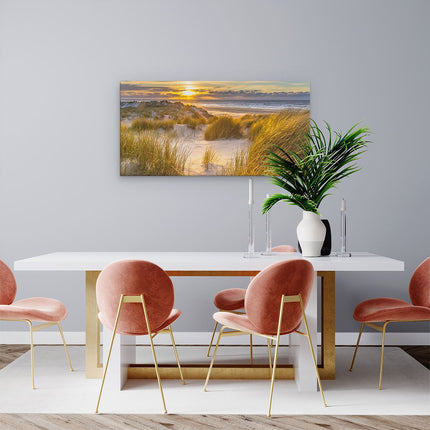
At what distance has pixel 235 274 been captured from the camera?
111 inches

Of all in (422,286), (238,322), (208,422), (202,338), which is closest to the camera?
(208,422)

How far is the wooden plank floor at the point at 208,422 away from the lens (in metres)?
2.28

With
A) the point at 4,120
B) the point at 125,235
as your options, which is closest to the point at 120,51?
the point at 4,120

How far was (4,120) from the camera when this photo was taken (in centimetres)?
404

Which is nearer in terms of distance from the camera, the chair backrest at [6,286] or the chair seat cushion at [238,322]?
the chair seat cushion at [238,322]

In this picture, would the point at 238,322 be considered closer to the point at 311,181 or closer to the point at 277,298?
the point at 277,298

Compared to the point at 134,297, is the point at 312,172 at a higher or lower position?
higher

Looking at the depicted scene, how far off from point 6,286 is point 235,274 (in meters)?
1.46

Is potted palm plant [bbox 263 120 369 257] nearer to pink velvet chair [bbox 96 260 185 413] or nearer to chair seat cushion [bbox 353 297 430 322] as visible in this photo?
chair seat cushion [bbox 353 297 430 322]

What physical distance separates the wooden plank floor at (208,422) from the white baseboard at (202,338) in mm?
1544

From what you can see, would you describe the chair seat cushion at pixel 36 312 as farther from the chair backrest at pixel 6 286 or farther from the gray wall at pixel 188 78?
the gray wall at pixel 188 78

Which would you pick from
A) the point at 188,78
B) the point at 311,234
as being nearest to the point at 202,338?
the point at 311,234

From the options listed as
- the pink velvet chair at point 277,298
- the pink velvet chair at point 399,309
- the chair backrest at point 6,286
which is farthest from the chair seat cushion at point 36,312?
the pink velvet chair at point 399,309

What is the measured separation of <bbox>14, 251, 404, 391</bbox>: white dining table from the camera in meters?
2.69
